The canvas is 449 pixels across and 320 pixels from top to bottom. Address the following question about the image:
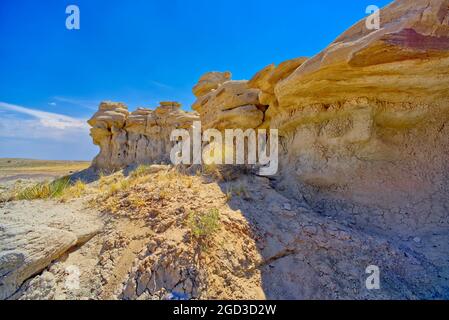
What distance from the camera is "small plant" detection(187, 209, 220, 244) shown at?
132 inches

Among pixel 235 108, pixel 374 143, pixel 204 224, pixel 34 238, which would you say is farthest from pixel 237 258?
pixel 235 108

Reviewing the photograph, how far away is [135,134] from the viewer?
72.7ft

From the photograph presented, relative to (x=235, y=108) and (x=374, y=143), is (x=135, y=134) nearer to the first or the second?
(x=235, y=108)

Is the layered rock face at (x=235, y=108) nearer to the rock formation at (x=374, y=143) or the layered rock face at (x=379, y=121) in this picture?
the rock formation at (x=374, y=143)

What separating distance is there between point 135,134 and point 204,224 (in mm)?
20508

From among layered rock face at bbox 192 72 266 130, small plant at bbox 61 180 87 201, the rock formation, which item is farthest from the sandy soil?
layered rock face at bbox 192 72 266 130

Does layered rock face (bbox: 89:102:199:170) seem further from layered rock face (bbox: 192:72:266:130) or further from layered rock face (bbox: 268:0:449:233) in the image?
layered rock face (bbox: 268:0:449:233)

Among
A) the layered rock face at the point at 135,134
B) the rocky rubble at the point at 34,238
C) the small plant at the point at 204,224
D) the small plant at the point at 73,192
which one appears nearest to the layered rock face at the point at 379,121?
the small plant at the point at 204,224

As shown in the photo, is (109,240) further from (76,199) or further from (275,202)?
(275,202)

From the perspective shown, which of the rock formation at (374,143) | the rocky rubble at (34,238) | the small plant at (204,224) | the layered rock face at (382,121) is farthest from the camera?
the layered rock face at (382,121)

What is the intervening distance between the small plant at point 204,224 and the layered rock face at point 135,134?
59.3 feet

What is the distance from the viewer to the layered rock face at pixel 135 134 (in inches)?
850

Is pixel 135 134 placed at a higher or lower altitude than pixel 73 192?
higher

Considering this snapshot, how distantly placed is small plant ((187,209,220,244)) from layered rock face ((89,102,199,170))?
18.1 m
